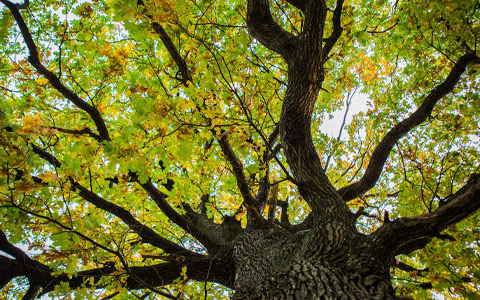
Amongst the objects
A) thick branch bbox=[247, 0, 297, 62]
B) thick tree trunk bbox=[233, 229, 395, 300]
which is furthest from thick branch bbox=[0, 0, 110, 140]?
thick tree trunk bbox=[233, 229, 395, 300]

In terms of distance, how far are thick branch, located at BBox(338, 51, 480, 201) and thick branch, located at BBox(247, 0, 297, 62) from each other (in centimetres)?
202

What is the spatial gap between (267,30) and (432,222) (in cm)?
286

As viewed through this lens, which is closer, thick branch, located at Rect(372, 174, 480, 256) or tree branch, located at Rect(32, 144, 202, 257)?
thick branch, located at Rect(372, 174, 480, 256)

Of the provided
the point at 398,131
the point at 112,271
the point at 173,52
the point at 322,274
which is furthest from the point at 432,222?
the point at 112,271

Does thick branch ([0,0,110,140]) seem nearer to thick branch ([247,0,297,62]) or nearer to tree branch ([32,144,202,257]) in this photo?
tree branch ([32,144,202,257])

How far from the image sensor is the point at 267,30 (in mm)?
3223

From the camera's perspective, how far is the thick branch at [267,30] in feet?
10.1

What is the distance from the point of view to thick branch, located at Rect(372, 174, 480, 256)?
74.0 inches

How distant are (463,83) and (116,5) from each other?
5.08 m

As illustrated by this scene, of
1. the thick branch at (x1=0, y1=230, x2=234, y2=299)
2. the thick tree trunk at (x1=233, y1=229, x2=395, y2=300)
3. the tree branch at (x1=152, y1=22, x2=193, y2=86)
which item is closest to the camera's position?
the thick tree trunk at (x1=233, y1=229, x2=395, y2=300)

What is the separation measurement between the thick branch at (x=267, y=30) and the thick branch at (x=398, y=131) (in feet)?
6.64

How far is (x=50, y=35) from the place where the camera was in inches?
161

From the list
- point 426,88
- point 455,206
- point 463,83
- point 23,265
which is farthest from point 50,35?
point 463,83

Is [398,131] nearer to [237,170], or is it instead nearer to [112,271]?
[237,170]
